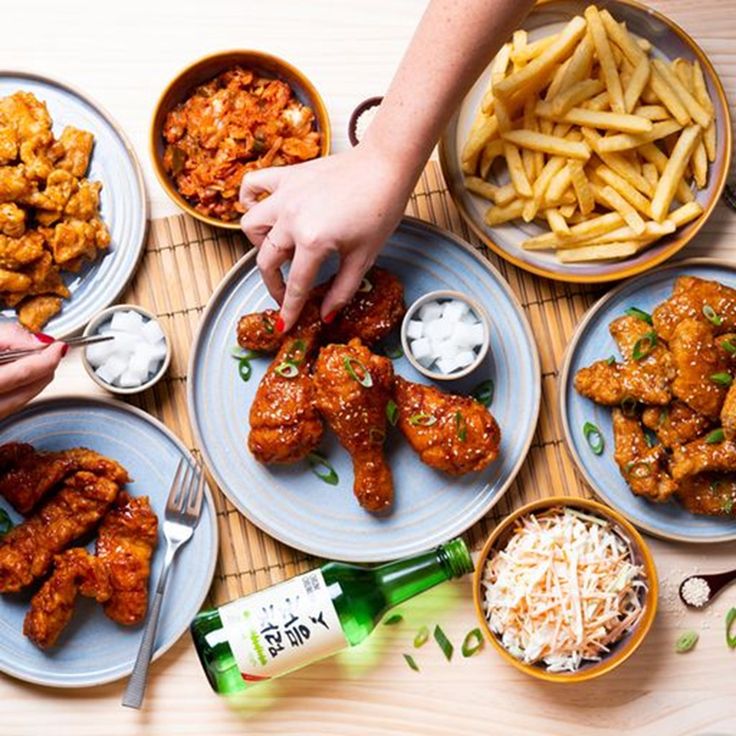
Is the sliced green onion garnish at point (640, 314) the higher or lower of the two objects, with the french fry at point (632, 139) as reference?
lower

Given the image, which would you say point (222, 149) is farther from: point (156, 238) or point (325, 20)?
point (325, 20)

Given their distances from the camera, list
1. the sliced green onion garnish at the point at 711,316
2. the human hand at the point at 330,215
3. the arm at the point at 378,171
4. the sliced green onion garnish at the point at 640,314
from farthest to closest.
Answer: the sliced green onion garnish at the point at 640,314 < the sliced green onion garnish at the point at 711,316 < the human hand at the point at 330,215 < the arm at the point at 378,171

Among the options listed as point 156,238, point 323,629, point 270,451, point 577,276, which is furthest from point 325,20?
point 323,629

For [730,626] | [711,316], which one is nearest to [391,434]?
[711,316]

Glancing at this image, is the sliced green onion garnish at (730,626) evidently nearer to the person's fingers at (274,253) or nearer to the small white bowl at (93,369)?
the person's fingers at (274,253)

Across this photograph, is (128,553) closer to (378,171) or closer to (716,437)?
(378,171)

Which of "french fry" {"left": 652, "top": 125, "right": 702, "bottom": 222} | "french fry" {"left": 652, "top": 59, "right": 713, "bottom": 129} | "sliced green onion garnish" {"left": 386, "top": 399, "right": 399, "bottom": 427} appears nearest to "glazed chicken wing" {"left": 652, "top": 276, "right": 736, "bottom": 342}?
"french fry" {"left": 652, "top": 125, "right": 702, "bottom": 222}

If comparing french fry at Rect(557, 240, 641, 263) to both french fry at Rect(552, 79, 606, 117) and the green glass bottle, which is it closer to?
french fry at Rect(552, 79, 606, 117)

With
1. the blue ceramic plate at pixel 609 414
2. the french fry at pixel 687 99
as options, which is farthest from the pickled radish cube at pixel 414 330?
the french fry at pixel 687 99

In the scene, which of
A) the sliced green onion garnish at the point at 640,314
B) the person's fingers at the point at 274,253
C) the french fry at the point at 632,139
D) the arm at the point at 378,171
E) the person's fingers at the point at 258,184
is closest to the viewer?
the arm at the point at 378,171
